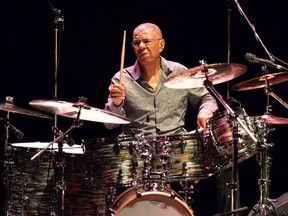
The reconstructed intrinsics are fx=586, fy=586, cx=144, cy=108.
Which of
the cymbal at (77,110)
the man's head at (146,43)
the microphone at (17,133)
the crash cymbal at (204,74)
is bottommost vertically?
the microphone at (17,133)

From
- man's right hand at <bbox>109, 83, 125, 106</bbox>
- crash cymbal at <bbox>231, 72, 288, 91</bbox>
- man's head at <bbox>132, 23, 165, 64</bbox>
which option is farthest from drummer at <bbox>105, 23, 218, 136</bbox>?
man's right hand at <bbox>109, 83, 125, 106</bbox>

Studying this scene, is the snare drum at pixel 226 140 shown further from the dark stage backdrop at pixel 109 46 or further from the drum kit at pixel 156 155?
the dark stage backdrop at pixel 109 46

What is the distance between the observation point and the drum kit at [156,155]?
3707mm

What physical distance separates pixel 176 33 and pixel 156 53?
846 millimetres

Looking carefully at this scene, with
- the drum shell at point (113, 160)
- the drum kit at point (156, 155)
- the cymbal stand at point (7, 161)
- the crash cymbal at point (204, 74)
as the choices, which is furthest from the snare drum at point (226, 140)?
the cymbal stand at point (7, 161)

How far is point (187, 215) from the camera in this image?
3.74 m

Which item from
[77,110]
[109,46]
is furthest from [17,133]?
[109,46]

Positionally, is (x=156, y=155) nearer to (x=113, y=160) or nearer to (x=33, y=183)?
(x=113, y=160)

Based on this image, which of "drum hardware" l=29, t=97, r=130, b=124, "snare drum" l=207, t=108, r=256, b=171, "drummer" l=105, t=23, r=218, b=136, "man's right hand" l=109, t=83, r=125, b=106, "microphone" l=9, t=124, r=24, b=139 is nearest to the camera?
"drum hardware" l=29, t=97, r=130, b=124

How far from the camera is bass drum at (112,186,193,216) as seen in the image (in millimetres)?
3689

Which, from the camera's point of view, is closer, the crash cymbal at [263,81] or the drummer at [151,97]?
the crash cymbal at [263,81]

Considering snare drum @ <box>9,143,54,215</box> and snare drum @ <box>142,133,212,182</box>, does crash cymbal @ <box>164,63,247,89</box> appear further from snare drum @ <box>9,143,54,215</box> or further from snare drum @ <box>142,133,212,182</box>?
snare drum @ <box>9,143,54,215</box>

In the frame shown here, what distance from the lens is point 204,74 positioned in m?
3.76

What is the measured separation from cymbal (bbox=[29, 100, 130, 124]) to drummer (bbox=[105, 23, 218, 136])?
59 cm
